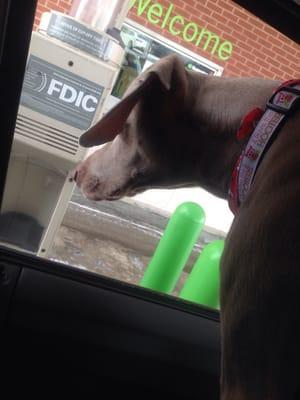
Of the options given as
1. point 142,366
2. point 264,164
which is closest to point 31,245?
point 142,366

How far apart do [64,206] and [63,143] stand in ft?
0.86

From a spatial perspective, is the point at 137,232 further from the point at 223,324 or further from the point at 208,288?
the point at 223,324

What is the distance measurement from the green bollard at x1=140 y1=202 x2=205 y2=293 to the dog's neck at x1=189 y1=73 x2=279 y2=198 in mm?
865

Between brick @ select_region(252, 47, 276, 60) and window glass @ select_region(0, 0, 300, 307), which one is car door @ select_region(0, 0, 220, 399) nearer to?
window glass @ select_region(0, 0, 300, 307)

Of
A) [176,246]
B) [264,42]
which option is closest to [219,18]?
[264,42]

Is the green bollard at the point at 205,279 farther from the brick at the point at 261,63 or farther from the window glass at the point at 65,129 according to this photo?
the brick at the point at 261,63

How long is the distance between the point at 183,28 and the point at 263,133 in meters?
3.90

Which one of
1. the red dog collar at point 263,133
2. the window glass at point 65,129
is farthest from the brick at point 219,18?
the red dog collar at point 263,133

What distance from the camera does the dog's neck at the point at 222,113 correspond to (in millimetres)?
1107

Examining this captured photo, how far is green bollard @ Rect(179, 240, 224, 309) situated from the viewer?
1.80m

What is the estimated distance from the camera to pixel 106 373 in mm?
1241

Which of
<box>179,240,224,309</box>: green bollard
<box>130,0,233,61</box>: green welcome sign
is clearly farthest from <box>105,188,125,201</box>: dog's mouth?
<box>130,0,233,61</box>: green welcome sign

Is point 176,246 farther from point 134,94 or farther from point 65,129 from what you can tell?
point 134,94

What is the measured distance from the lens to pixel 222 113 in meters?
1.14
